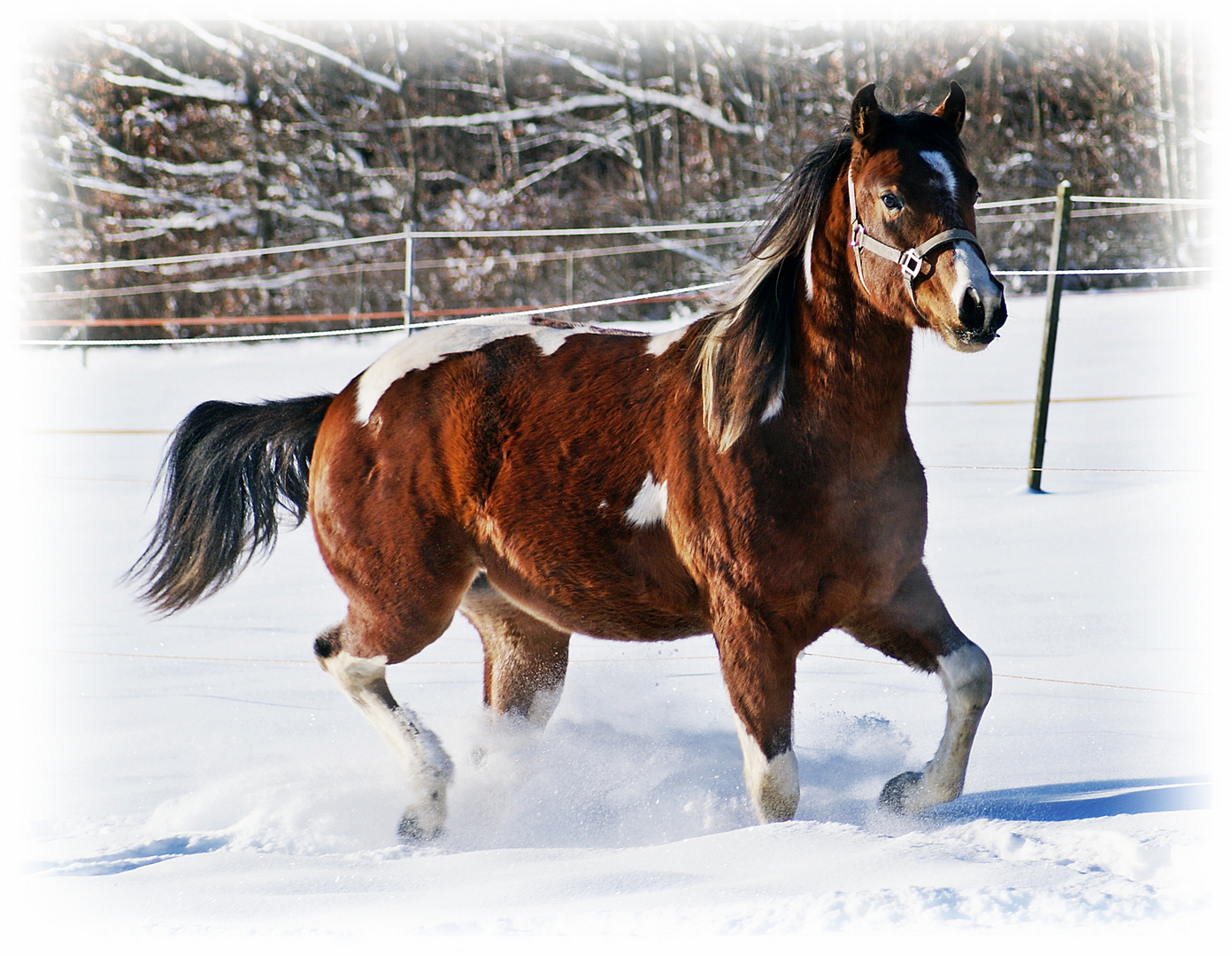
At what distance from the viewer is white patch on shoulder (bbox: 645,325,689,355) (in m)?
2.85

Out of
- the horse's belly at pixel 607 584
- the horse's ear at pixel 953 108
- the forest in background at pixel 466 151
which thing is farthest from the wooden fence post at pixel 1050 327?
the forest in background at pixel 466 151

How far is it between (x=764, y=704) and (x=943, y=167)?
125 centimetres

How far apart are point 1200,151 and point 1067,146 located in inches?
56.2

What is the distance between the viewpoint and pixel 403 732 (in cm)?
305

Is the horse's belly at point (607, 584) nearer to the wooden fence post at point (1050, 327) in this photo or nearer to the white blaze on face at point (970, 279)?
the white blaze on face at point (970, 279)

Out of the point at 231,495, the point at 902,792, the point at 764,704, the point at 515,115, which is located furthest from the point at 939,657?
the point at 515,115

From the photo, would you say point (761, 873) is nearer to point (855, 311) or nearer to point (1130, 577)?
point (855, 311)

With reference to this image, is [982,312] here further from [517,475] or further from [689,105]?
[689,105]

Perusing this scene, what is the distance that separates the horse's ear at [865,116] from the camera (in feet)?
7.89

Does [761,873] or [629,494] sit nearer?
[761,873]

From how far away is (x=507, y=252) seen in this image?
14.0m

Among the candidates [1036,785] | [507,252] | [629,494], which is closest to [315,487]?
[629,494]

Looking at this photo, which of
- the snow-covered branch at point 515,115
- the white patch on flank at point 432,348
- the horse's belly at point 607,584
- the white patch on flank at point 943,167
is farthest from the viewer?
the snow-covered branch at point 515,115

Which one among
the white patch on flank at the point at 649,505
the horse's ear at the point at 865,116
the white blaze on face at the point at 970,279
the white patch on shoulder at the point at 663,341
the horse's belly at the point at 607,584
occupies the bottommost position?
the horse's belly at the point at 607,584
